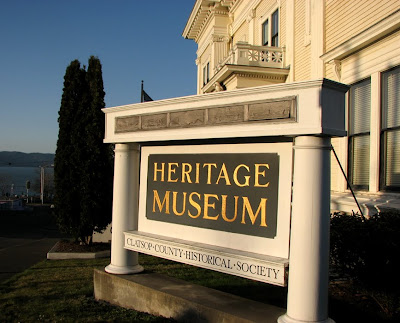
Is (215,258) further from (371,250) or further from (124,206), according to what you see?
(124,206)

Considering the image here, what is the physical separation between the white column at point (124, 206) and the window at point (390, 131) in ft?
15.2

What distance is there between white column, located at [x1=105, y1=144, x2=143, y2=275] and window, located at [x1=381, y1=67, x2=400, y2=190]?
15.2ft

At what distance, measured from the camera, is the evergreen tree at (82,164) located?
12516mm

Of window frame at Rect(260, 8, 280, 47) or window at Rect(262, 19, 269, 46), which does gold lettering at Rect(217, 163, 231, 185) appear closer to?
window frame at Rect(260, 8, 280, 47)

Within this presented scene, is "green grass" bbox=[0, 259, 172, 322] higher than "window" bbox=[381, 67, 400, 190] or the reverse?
the reverse

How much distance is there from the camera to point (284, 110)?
4391mm

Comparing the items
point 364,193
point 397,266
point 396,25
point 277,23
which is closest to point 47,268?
point 364,193

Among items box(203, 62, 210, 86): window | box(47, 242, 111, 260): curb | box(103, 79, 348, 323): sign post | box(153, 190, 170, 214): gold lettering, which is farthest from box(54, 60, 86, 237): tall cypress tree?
box(203, 62, 210, 86): window

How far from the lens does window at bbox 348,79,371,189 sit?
332 inches

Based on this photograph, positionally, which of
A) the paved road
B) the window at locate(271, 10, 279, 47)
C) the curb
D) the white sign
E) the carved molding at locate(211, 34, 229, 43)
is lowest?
the paved road

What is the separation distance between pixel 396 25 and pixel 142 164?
197 inches

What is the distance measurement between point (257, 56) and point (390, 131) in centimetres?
693

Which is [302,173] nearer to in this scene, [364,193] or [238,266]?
[238,266]

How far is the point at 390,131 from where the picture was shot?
7652mm
